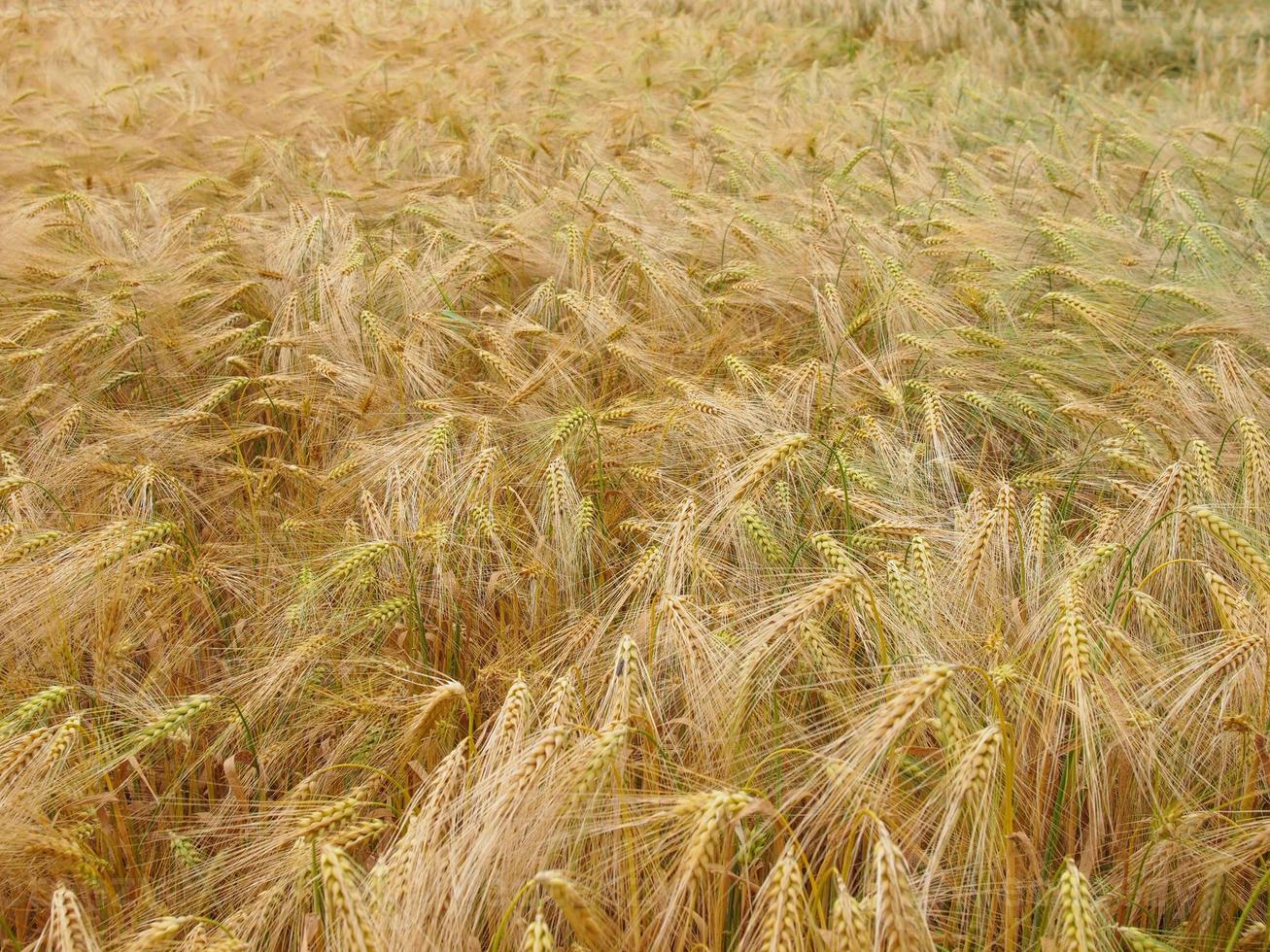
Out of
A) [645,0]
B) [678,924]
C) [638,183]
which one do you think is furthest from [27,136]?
[645,0]

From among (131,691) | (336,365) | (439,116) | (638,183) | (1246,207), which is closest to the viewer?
(131,691)

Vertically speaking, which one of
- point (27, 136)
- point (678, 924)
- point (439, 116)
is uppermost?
point (27, 136)

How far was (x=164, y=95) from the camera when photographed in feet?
15.5

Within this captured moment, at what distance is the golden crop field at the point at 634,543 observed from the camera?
3.85ft

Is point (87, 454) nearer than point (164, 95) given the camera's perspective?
Yes

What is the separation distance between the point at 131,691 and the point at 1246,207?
3421 millimetres

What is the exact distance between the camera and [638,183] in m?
3.51

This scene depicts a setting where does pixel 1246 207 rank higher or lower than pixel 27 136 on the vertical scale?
lower

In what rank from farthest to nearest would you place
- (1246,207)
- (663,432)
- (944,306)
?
(1246,207) → (944,306) → (663,432)

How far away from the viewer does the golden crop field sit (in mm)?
1174

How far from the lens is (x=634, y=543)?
200cm

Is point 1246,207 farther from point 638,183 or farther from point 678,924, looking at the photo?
point 678,924

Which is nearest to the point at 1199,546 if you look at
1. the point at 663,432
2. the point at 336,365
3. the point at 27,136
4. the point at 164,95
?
the point at 663,432

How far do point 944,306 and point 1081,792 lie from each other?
5.04 ft
